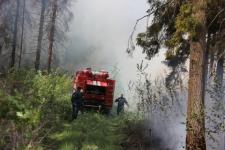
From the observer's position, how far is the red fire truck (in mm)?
27031

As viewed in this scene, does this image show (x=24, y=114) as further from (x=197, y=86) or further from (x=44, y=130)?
(x=197, y=86)

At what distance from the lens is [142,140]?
52.2 feet

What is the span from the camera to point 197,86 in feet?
42.5

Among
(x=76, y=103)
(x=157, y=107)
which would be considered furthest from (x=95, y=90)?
(x=157, y=107)

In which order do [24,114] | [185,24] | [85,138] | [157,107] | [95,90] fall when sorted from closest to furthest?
[185,24] < [24,114] < [85,138] < [157,107] < [95,90]

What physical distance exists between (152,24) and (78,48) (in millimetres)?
62233

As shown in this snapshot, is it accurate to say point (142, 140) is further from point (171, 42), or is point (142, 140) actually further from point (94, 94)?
point (94, 94)

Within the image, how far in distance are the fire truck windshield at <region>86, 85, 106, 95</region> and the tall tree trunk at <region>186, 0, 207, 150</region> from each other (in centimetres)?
1452

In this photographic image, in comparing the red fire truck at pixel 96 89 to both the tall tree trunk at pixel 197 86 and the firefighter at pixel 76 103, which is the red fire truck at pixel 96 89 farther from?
the tall tree trunk at pixel 197 86

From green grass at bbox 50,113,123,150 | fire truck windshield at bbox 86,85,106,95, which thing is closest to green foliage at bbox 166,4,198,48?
green grass at bbox 50,113,123,150

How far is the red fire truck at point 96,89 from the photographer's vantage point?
27031 millimetres

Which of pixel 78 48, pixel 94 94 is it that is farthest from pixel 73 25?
pixel 94 94

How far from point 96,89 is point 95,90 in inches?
3.1

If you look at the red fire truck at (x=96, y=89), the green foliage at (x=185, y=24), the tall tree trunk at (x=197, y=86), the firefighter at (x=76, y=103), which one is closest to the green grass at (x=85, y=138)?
the tall tree trunk at (x=197, y=86)
